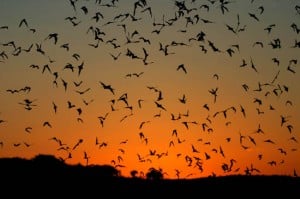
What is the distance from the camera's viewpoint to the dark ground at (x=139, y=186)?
35781 mm

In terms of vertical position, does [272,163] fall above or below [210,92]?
below

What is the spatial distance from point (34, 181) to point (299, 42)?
2259 cm

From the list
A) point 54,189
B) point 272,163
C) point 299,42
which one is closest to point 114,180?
point 54,189

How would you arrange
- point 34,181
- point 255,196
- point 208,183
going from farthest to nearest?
point 208,183, point 34,181, point 255,196

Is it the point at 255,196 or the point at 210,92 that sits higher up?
the point at 210,92

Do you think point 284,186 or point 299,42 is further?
point 284,186

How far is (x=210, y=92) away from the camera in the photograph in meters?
29.0

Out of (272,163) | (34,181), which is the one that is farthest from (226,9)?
(34,181)

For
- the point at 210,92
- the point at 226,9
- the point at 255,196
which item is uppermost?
the point at 226,9

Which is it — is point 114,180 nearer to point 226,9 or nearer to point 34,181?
point 34,181

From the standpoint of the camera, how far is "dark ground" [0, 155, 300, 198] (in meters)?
35.8

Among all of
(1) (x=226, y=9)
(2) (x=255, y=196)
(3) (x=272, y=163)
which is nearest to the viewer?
(1) (x=226, y=9)

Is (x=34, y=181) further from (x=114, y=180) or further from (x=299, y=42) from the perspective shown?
(x=299, y=42)

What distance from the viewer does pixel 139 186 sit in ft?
130
